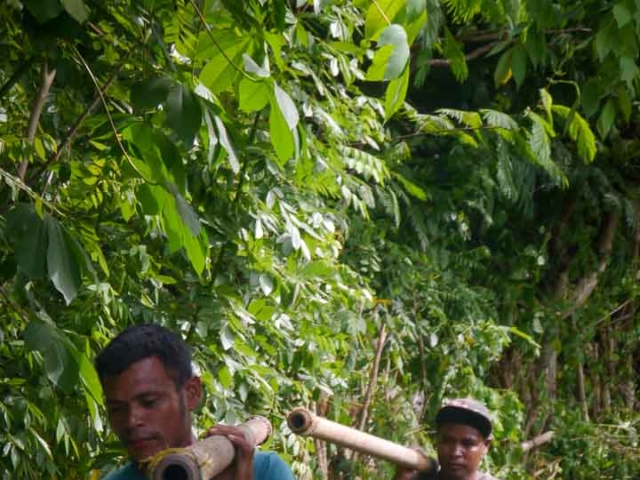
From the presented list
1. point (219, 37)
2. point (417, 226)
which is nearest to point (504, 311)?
point (417, 226)

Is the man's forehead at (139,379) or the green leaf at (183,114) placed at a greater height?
the green leaf at (183,114)

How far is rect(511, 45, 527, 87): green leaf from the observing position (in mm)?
3963

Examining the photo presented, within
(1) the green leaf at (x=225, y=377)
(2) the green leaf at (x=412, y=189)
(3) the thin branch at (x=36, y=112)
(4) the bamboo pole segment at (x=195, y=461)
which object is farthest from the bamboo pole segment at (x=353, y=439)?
(2) the green leaf at (x=412, y=189)

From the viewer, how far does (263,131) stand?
5.33 metres

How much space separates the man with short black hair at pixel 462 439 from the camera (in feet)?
17.6

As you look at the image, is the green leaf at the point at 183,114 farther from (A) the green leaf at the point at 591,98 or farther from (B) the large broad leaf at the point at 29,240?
(A) the green leaf at the point at 591,98

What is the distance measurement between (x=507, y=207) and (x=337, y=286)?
2.96 meters

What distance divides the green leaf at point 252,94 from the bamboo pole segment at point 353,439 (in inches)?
38.9

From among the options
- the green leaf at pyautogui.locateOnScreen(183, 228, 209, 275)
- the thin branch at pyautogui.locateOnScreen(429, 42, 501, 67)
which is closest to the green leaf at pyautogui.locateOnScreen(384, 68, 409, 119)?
the green leaf at pyautogui.locateOnScreen(183, 228, 209, 275)

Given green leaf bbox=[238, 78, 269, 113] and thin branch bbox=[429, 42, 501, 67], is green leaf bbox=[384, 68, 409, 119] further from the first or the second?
thin branch bbox=[429, 42, 501, 67]

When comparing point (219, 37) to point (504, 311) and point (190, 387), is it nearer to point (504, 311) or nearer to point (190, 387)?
point (190, 387)

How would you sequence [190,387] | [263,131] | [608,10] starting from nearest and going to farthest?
[190,387] → [608,10] → [263,131]

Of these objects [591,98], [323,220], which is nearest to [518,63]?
[591,98]

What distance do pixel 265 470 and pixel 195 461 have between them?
436 millimetres
